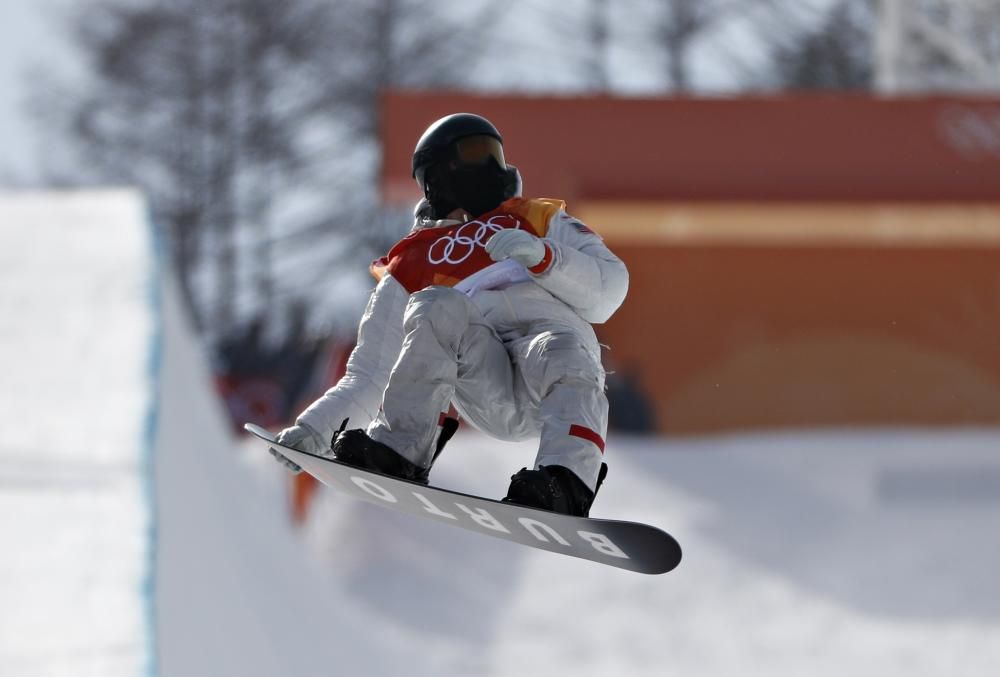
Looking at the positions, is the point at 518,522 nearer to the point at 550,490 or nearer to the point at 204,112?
the point at 550,490

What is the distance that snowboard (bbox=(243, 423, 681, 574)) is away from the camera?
2.54 m

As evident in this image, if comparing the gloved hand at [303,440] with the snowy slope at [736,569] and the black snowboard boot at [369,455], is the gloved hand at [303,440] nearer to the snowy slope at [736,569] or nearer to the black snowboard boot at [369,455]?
the black snowboard boot at [369,455]

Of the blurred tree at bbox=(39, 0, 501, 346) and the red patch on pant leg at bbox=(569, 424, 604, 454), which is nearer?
the red patch on pant leg at bbox=(569, 424, 604, 454)

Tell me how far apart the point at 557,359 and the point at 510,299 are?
12cm

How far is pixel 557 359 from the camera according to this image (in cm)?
246

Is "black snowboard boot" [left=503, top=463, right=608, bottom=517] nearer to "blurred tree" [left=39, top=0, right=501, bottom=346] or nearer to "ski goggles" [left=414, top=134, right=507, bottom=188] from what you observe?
"ski goggles" [left=414, top=134, right=507, bottom=188]

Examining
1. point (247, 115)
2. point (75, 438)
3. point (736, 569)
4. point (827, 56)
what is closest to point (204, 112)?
point (247, 115)

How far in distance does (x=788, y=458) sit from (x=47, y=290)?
10.4 m

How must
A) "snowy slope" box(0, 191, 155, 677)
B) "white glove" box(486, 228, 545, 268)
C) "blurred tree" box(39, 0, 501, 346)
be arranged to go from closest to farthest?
1. "white glove" box(486, 228, 545, 268)
2. "snowy slope" box(0, 191, 155, 677)
3. "blurred tree" box(39, 0, 501, 346)

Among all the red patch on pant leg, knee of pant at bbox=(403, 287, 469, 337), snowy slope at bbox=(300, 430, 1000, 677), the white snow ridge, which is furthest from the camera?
snowy slope at bbox=(300, 430, 1000, 677)

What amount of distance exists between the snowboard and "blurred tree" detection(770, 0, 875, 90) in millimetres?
28223

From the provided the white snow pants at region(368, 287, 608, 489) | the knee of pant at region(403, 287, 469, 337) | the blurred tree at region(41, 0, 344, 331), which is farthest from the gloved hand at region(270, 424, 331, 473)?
the blurred tree at region(41, 0, 344, 331)

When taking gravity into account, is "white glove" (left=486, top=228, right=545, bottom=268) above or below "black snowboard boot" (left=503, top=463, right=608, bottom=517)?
above

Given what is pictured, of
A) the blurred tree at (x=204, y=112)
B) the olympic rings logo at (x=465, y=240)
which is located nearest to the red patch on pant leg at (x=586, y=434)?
the olympic rings logo at (x=465, y=240)
